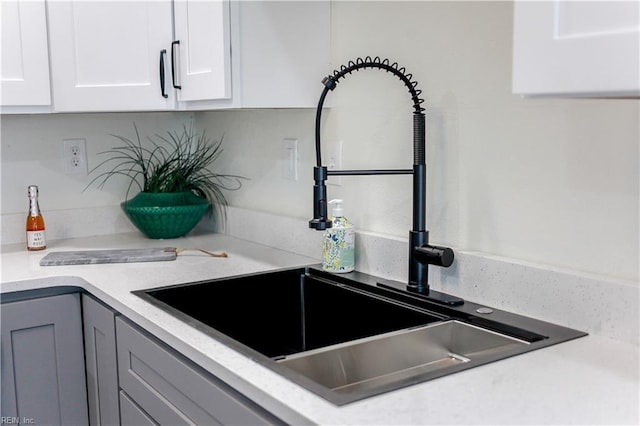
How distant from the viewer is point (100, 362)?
1.70 metres

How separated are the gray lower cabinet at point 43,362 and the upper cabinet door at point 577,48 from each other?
4.38ft

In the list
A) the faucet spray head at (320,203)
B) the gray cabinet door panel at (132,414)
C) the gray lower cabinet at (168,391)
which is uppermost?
the faucet spray head at (320,203)

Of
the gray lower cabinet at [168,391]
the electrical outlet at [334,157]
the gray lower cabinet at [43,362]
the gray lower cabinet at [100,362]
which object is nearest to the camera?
the gray lower cabinet at [168,391]

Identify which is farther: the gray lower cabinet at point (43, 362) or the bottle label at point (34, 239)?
the bottle label at point (34, 239)

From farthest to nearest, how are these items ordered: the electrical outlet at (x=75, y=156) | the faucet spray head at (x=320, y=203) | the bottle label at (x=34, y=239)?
the electrical outlet at (x=75, y=156) → the bottle label at (x=34, y=239) → the faucet spray head at (x=320, y=203)

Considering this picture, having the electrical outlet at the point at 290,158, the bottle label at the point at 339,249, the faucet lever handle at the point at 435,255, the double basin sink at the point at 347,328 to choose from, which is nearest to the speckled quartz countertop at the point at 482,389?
the double basin sink at the point at 347,328

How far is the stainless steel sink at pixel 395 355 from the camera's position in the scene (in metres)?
1.19

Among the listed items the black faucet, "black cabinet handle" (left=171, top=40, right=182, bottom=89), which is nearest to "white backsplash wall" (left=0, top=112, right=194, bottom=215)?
"black cabinet handle" (left=171, top=40, right=182, bottom=89)

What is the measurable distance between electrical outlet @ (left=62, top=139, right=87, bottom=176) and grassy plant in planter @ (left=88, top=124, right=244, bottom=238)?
0.05 m

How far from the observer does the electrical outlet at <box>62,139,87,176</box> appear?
2.33 meters

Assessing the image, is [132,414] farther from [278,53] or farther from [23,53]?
[23,53]

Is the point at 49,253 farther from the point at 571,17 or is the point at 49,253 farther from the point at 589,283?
the point at 571,17

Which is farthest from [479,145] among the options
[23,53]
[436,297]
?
[23,53]

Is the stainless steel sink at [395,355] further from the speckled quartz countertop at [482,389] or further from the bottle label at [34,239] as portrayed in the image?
the bottle label at [34,239]
